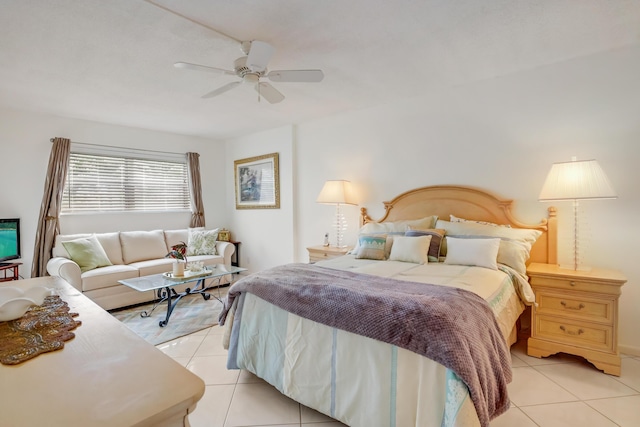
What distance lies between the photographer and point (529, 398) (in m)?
2.02

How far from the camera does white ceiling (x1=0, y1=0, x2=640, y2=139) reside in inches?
76.7

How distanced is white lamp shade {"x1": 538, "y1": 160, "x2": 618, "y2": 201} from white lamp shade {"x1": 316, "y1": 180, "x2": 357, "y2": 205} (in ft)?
6.42

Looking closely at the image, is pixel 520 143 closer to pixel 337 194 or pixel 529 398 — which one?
pixel 337 194

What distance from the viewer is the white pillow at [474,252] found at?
250cm

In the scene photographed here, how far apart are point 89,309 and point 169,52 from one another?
2.02 meters

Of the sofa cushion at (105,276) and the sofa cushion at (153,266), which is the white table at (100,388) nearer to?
the sofa cushion at (105,276)

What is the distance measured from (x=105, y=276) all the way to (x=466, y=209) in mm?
4022

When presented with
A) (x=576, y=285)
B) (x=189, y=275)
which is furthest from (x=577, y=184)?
(x=189, y=275)

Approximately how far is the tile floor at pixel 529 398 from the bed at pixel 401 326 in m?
0.14

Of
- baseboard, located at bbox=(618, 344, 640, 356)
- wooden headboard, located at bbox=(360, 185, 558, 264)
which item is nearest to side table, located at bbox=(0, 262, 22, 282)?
wooden headboard, located at bbox=(360, 185, 558, 264)

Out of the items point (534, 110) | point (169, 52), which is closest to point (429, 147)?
point (534, 110)

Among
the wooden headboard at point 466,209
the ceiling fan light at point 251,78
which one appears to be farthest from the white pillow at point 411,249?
the ceiling fan light at point 251,78

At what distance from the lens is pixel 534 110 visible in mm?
2885

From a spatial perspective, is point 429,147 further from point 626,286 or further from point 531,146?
point 626,286
